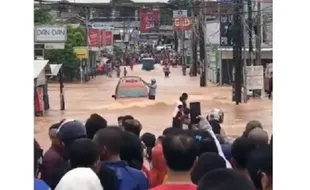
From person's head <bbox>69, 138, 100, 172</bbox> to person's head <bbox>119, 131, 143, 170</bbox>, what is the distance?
39 centimetres

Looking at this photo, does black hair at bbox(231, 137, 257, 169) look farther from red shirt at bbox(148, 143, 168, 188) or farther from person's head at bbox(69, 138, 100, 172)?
person's head at bbox(69, 138, 100, 172)

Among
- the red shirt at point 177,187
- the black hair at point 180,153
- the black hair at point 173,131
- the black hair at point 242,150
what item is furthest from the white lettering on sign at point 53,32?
the red shirt at point 177,187

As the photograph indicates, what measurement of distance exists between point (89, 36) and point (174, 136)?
32.9 m

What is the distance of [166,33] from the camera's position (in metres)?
62.9

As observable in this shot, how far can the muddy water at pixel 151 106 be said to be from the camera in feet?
64.2

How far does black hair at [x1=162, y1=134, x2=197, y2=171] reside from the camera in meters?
2.88

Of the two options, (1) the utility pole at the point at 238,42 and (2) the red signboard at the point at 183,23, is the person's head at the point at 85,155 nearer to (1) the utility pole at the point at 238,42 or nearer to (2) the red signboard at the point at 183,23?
(1) the utility pole at the point at 238,42

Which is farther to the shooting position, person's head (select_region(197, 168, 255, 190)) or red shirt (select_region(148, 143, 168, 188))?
red shirt (select_region(148, 143, 168, 188))

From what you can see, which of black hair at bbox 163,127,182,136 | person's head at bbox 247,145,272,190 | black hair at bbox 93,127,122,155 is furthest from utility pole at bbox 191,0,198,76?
person's head at bbox 247,145,272,190

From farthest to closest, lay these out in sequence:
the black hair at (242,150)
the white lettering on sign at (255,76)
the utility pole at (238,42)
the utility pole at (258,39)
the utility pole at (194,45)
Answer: the utility pole at (194,45)
the utility pole at (258,39)
the utility pole at (238,42)
the white lettering on sign at (255,76)
the black hair at (242,150)

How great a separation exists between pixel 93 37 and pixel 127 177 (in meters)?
33.3

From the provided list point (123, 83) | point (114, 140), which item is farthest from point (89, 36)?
point (114, 140)

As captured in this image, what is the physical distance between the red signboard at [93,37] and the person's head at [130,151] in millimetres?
31837
